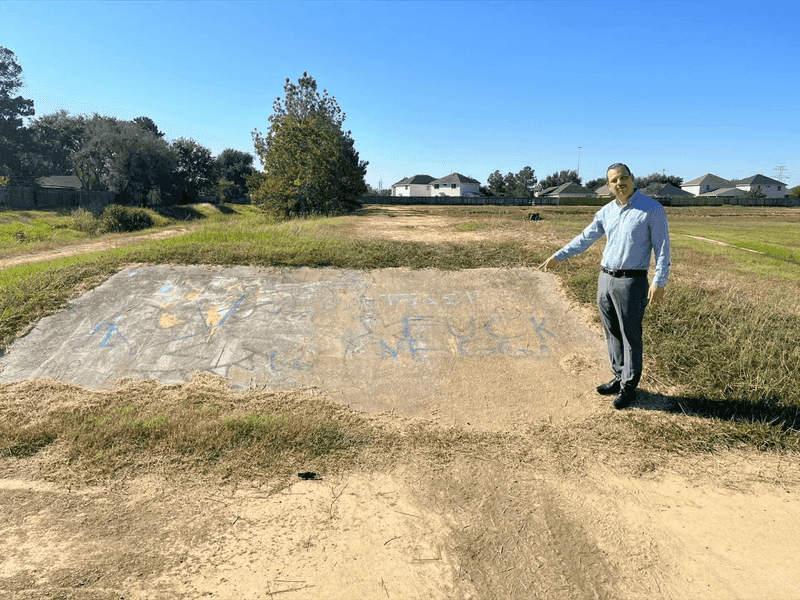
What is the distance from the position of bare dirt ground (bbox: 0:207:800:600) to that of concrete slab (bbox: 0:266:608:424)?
1145 millimetres

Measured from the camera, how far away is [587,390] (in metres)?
5.66

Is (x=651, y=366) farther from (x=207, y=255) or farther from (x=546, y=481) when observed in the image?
(x=207, y=255)

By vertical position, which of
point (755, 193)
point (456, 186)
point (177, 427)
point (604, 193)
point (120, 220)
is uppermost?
point (456, 186)

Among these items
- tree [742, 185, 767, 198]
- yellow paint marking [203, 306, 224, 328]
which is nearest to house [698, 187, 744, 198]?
tree [742, 185, 767, 198]

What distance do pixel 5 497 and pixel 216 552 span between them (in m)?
2.13

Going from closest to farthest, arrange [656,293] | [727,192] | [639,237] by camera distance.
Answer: [656,293] < [639,237] < [727,192]

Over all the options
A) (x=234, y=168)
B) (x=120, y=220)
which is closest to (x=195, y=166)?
(x=234, y=168)

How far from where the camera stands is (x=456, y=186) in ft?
293

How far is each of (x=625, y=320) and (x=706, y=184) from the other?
112342mm

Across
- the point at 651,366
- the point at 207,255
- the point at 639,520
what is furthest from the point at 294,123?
the point at 639,520

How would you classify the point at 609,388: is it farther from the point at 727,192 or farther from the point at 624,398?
the point at 727,192

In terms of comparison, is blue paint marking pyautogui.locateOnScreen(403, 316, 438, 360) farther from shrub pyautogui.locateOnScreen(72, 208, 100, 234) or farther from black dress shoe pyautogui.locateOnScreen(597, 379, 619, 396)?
shrub pyautogui.locateOnScreen(72, 208, 100, 234)

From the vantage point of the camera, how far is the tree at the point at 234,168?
224ft

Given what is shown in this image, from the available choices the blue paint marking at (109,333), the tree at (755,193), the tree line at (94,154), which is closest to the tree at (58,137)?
the tree line at (94,154)
